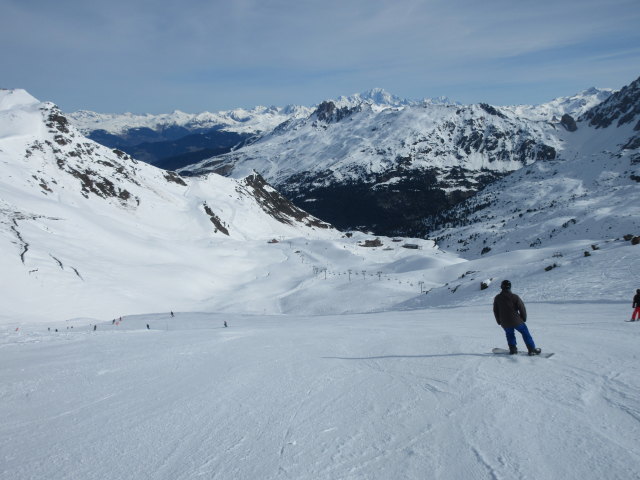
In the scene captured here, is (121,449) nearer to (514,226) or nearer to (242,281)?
(242,281)

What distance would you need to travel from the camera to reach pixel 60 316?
38.7 m

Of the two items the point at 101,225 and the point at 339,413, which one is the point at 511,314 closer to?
the point at 339,413

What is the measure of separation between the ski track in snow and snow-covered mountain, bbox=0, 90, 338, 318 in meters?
34.7

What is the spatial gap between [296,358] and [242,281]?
63073 millimetres

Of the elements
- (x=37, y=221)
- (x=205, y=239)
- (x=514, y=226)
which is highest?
(x=37, y=221)

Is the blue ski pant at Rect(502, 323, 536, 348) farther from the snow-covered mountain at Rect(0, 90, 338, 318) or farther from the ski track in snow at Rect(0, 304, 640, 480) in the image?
the snow-covered mountain at Rect(0, 90, 338, 318)

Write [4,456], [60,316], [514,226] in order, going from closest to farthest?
[4,456] < [60,316] < [514,226]

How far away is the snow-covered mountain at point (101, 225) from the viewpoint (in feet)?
149

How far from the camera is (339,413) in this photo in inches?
278

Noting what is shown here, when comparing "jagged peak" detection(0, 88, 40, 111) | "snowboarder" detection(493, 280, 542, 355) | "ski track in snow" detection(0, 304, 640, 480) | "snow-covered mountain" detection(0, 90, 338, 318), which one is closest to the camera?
"ski track in snow" detection(0, 304, 640, 480)

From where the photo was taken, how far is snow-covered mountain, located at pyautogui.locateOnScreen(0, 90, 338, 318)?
4534 centimetres

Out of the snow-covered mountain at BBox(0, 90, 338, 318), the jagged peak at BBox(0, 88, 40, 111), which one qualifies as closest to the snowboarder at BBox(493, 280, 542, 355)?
the snow-covered mountain at BBox(0, 90, 338, 318)

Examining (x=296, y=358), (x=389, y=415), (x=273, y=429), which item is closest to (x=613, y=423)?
(x=389, y=415)

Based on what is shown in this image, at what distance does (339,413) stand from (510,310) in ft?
18.5
